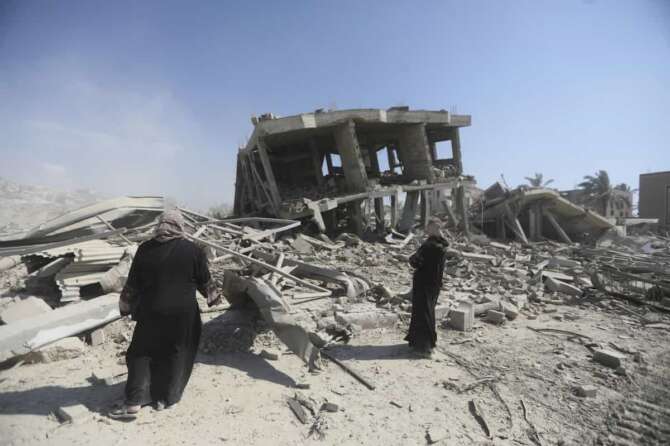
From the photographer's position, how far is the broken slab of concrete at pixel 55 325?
358 cm

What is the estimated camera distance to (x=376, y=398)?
340 cm

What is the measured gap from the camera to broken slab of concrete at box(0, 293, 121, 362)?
358 cm

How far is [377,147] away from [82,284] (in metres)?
13.3

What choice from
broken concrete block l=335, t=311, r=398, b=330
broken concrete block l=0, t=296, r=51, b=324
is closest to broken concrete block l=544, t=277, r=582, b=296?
broken concrete block l=335, t=311, r=398, b=330

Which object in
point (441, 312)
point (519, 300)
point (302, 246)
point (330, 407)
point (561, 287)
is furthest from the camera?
point (302, 246)

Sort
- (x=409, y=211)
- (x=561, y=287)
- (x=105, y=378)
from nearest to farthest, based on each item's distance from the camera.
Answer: (x=105, y=378) < (x=561, y=287) < (x=409, y=211)

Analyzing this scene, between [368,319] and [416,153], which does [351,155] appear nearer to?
[416,153]

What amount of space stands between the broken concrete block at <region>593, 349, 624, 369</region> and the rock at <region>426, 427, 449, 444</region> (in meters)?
2.72

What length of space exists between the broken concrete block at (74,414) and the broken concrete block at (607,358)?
17.9 feet

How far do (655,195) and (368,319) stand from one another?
3681cm

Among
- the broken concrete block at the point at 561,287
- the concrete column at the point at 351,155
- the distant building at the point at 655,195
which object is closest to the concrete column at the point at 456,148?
the concrete column at the point at 351,155

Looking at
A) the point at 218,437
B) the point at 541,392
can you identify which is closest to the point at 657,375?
the point at 541,392

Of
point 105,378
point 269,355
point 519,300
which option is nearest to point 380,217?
point 519,300

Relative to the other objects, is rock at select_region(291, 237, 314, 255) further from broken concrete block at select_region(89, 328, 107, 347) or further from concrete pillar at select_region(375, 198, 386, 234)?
broken concrete block at select_region(89, 328, 107, 347)
